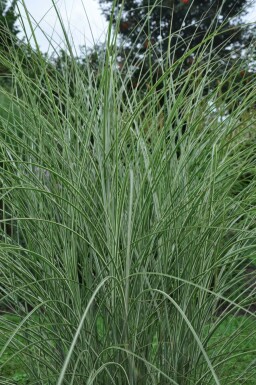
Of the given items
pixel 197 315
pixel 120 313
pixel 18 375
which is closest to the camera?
pixel 120 313

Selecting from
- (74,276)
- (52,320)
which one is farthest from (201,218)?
(52,320)

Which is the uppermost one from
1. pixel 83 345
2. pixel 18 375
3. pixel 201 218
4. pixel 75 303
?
pixel 201 218

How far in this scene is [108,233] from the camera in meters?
1.81

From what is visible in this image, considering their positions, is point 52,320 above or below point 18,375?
above

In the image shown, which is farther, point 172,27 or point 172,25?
point 172,27

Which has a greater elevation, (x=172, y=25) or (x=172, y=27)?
(x=172, y=25)

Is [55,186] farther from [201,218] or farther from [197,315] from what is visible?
[197,315]

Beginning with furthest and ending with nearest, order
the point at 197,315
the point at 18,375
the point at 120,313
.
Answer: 1. the point at 18,375
2. the point at 197,315
3. the point at 120,313

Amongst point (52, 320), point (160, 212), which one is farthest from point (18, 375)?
point (160, 212)

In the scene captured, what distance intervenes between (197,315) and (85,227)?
45cm

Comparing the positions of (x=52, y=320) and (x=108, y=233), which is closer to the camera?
(x=108, y=233)

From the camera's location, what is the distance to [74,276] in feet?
6.20

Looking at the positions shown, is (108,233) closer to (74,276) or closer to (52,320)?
(74,276)

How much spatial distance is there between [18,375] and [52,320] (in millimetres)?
1577
